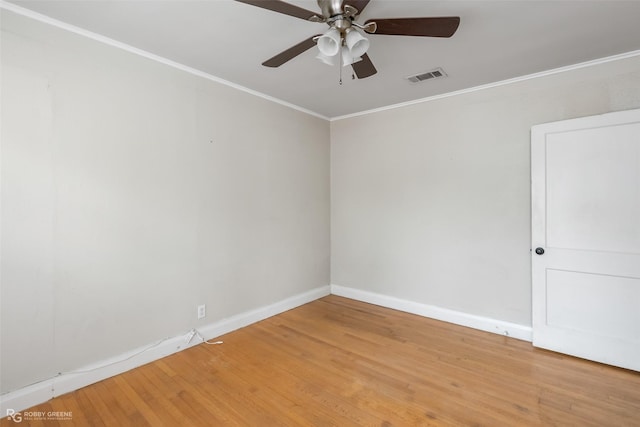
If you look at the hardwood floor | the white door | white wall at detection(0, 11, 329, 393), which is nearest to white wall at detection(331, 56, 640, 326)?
the white door

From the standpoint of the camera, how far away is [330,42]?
1709 mm

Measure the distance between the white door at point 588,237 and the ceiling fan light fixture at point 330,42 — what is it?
7.49 feet

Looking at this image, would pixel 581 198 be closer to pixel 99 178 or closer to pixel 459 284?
pixel 459 284

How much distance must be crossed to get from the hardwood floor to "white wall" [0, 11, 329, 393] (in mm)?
434

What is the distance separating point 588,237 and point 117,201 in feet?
13.2

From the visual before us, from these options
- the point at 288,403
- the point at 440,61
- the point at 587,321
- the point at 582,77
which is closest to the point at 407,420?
the point at 288,403

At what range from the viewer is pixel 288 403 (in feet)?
6.73

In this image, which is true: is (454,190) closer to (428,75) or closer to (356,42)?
(428,75)

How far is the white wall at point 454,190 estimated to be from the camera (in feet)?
9.39

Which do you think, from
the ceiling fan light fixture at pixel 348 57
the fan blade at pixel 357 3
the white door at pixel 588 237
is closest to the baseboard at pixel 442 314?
the white door at pixel 588 237

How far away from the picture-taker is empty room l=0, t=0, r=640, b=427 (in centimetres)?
195

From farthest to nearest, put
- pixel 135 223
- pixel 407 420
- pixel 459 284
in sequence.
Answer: pixel 459 284, pixel 135 223, pixel 407 420

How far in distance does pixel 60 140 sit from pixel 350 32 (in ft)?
7.06

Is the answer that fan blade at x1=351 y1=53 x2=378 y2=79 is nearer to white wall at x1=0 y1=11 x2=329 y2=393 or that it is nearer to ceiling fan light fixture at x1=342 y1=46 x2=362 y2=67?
ceiling fan light fixture at x1=342 y1=46 x2=362 y2=67
